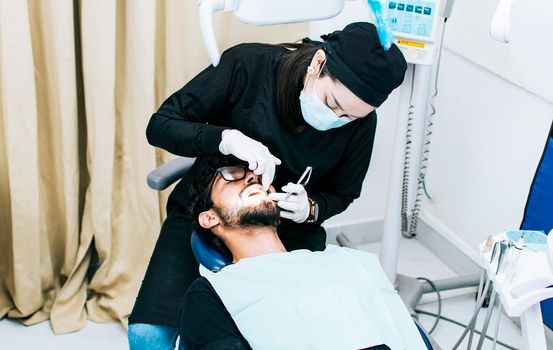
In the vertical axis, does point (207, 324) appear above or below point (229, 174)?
below

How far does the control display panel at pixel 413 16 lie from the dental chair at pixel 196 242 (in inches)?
30.5

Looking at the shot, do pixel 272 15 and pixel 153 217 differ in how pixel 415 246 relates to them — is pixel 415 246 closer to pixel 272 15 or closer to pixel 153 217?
pixel 153 217

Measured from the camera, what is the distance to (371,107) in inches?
62.2

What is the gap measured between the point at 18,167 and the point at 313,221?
3.03 feet

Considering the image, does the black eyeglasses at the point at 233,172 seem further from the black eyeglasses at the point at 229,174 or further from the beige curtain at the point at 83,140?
the beige curtain at the point at 83,140

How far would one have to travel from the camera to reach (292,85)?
65.8 inches

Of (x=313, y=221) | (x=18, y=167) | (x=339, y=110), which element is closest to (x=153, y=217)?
(x=18, y=167)

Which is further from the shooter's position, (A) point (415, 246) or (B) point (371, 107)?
(A) point (415, 246)

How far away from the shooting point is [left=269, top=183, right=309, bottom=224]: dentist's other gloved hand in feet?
5.32

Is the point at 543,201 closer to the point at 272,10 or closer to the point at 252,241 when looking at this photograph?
the point at 252,241

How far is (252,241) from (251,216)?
0.06m

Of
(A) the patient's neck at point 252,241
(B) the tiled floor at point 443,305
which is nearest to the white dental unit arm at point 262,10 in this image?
(A) the patient's neck at point 252,241

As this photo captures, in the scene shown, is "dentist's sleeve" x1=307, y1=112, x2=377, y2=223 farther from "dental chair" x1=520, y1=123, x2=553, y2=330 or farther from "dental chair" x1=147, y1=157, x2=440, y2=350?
"dental chair" x1=520, y1=123, x2=553, y2=330

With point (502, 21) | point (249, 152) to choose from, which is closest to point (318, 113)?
point (249, 152)
